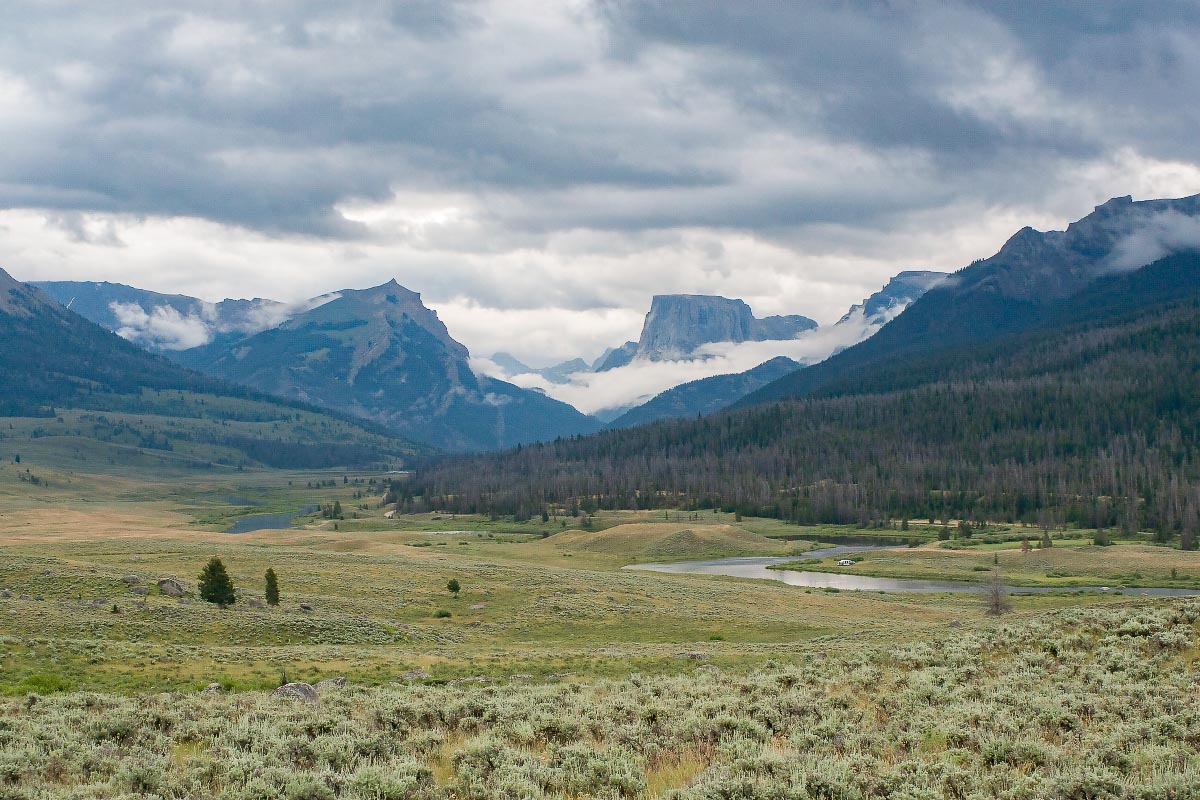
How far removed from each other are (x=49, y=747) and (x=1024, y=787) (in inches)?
860

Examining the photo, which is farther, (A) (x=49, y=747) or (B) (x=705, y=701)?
(B) (x=705, y=701)

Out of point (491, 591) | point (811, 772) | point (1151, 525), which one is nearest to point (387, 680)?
point (811, 772)

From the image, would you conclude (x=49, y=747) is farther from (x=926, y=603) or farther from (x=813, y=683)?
(x=926, y=603)

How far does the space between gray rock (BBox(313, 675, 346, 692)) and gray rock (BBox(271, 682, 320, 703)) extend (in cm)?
80

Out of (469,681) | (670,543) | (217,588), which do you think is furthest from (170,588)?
(670,543)

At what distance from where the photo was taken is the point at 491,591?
9006 cm

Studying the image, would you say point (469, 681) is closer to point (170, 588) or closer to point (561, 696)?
point (561, 696)

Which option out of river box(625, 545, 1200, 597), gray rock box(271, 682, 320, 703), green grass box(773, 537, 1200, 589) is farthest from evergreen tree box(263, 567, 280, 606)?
green grass box(773, 537, 1200, 589)

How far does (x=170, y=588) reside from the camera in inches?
2672

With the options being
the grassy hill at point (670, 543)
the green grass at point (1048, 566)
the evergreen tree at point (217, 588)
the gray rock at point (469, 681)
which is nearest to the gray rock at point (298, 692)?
the gray rock at point (469, 681)

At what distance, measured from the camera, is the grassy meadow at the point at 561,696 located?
1830 cm

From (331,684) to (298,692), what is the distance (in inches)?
208

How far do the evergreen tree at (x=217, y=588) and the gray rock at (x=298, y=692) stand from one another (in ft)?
110

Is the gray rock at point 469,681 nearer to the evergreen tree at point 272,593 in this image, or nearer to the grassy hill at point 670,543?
the evergreen tree at point 272,593
